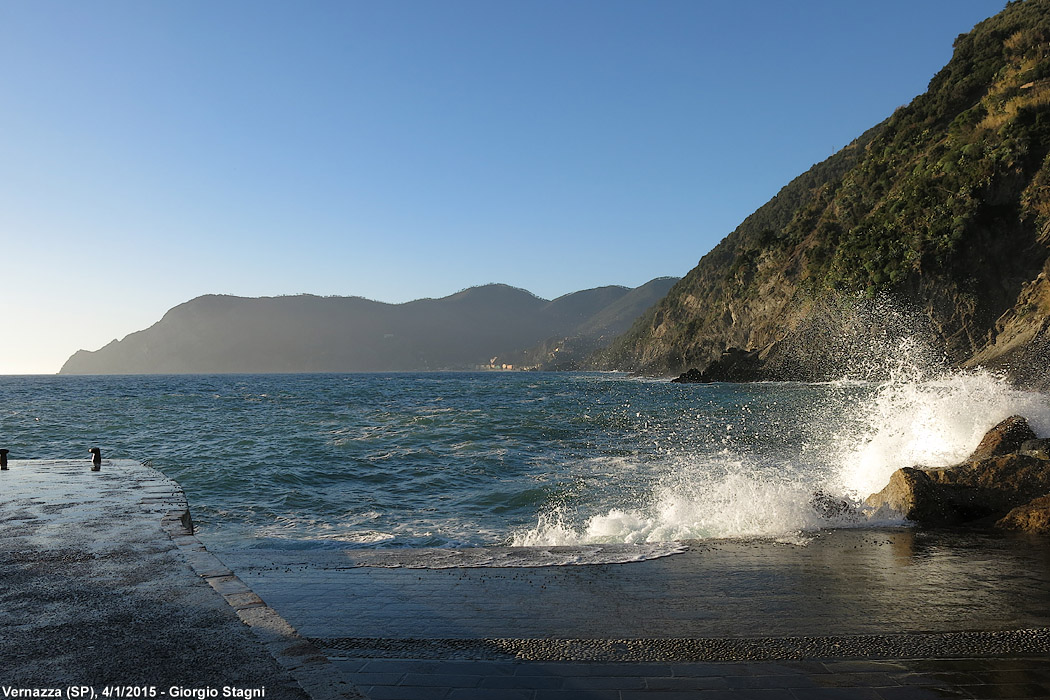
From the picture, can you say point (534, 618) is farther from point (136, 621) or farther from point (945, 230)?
point (945, 230)

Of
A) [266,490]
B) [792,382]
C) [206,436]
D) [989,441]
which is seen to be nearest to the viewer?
[989,441]

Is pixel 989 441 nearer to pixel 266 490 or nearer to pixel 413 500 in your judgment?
pixel 413 500

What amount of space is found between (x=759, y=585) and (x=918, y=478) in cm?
446

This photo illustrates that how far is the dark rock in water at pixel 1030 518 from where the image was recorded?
8156mm

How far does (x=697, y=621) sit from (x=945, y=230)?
57.1 metres

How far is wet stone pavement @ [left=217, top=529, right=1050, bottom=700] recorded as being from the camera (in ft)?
13.6

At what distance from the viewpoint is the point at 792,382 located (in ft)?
218

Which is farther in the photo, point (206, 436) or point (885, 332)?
point (885, 332)

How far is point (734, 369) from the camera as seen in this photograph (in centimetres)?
7306

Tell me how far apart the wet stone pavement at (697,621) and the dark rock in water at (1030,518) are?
0.50m

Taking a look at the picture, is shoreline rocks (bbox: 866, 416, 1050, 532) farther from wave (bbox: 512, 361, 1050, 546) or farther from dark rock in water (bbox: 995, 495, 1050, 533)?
wave (bbox: 512, 361, 1050, 546)

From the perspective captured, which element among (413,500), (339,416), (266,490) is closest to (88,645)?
(413,500)

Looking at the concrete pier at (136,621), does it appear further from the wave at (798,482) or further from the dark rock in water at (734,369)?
the dark rock in water at (734,369)

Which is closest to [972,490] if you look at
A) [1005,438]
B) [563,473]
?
[1005,438]
